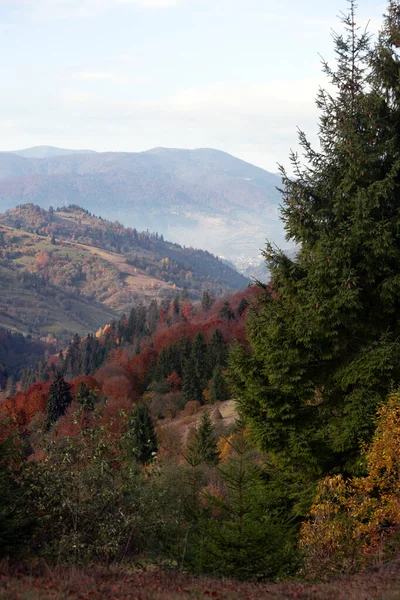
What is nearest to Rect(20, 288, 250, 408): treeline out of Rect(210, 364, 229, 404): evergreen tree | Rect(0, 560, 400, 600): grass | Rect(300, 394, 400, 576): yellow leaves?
Rect(210, 364, 229, 404): evergreen tree

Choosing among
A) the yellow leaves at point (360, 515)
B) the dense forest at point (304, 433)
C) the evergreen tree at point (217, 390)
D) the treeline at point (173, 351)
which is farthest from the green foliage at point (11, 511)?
the evergreen tree at point (217, 390)

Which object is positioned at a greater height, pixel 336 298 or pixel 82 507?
pixel 336 298

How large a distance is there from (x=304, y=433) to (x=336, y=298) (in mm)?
3811

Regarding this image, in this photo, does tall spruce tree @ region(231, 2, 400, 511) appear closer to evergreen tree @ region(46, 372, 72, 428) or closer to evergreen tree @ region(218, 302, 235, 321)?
evergreen tree @ region(46, 372, 72, 428)

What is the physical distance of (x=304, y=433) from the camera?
14781 mm

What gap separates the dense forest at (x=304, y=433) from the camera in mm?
11742

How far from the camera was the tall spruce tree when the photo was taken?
1428cm

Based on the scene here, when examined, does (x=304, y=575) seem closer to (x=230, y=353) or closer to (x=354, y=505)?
(x=354, y=505)

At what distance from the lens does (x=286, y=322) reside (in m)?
15.3

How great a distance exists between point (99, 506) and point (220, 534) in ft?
11.5

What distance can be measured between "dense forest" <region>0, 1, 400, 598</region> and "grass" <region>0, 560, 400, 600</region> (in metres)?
0.67

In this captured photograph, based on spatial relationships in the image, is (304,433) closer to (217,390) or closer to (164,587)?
(164,587)

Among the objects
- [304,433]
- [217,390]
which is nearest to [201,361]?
[217,390]

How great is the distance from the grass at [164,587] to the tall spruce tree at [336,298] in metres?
4.26
